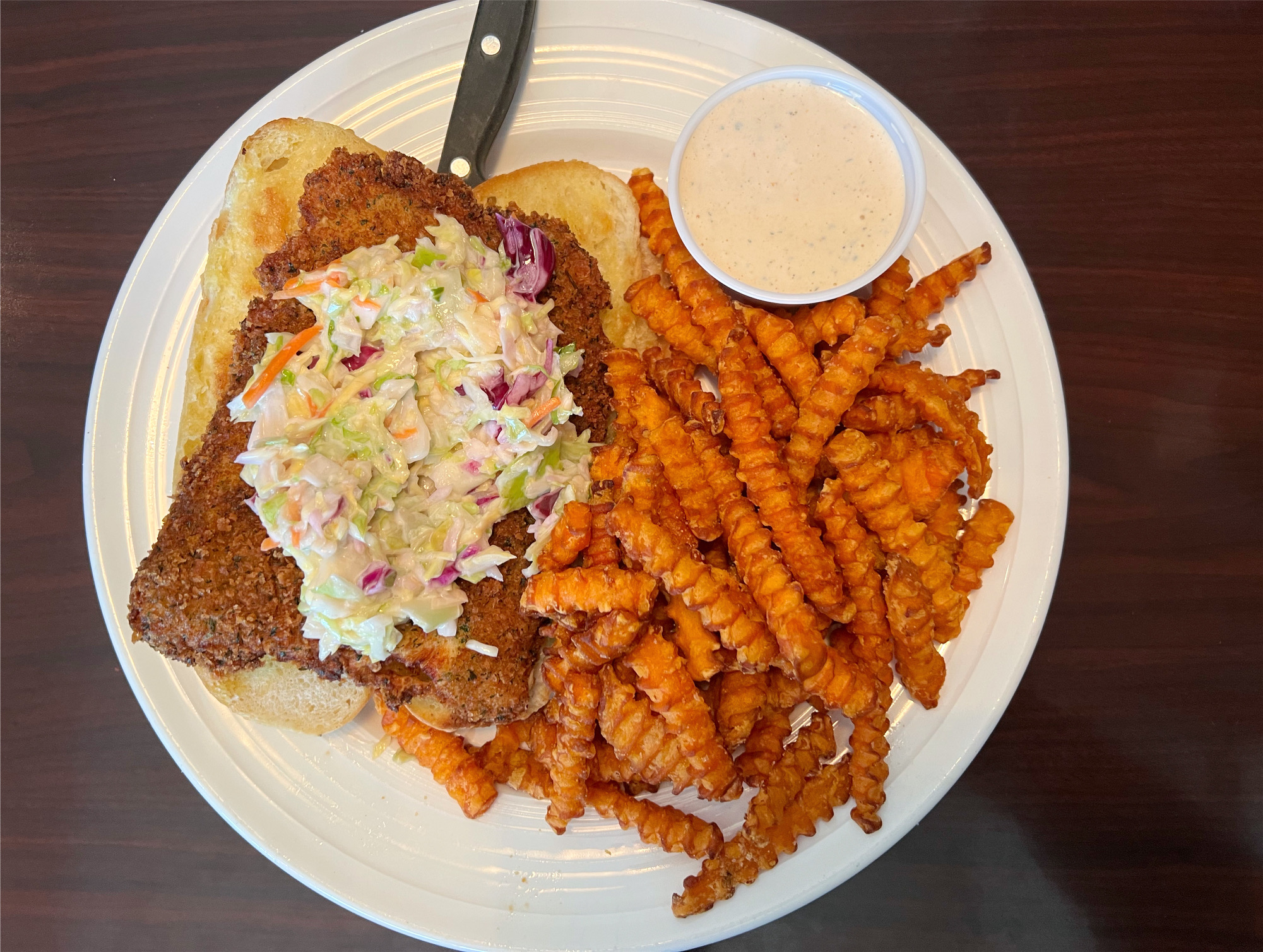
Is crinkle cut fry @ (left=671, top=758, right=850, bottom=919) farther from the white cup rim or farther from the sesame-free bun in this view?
the white cup rim

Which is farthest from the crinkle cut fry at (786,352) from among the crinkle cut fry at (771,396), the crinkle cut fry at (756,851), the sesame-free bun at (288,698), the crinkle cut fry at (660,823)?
the sesame-free bun at (288,698)

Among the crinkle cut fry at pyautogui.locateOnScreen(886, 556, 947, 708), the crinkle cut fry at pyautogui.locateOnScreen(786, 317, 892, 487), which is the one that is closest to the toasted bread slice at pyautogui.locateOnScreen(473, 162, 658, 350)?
the crinkle cut fry at pyautogui.locateOnScreen(786, 317, 892, 487)

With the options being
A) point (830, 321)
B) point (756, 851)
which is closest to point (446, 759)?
point (756, 851)

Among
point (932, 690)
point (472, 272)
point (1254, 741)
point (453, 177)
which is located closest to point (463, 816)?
point (932, 690)

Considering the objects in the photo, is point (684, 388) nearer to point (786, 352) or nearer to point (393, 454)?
point (786, 352)

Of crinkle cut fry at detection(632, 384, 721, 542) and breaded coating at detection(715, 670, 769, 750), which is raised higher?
crinkle cut fry at detection(632, 384, 721, 542)

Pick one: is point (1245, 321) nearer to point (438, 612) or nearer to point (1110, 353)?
point (1110, 353)
